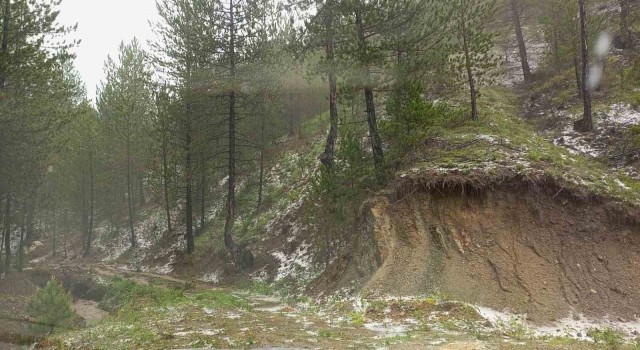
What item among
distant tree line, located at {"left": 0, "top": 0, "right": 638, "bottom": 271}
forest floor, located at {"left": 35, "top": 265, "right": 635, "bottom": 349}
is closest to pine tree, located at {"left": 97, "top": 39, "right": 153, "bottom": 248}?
distant tree line, located at {"left": 0, "top": 0, "right": 638, "bottom": 271}

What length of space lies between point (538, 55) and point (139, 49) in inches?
1219

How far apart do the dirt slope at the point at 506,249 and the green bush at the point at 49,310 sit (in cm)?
786

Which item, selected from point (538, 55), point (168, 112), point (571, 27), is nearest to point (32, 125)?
point (168, 112)

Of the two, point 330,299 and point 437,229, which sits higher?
point 437,229

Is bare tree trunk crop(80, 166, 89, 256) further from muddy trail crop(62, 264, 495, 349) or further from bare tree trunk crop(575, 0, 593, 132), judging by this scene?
bare tree trunk crop(575, 0, 593, 132)

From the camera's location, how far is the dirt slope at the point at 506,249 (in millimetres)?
11047

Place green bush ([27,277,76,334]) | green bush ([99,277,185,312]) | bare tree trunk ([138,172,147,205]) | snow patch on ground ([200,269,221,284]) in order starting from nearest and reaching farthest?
1. green bush ([27,277,76,334])
2. green bush ([99,277,185,312])
3. snow patch on ground ([200,269,221,284])
4. bare tree trunk ([138,172,147,205])

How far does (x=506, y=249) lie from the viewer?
12.3m

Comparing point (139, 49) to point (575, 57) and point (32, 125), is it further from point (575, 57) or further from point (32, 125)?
point (575, 57)

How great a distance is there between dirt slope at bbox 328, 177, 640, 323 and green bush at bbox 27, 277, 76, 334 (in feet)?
25.8

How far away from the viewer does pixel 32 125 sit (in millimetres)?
18797

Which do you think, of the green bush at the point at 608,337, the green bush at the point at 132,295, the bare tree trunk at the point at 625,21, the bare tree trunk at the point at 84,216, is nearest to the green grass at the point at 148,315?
the green bush at the point at 132,295

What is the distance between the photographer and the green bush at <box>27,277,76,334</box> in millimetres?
A: 11305

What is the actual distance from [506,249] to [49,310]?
12.1 metres
